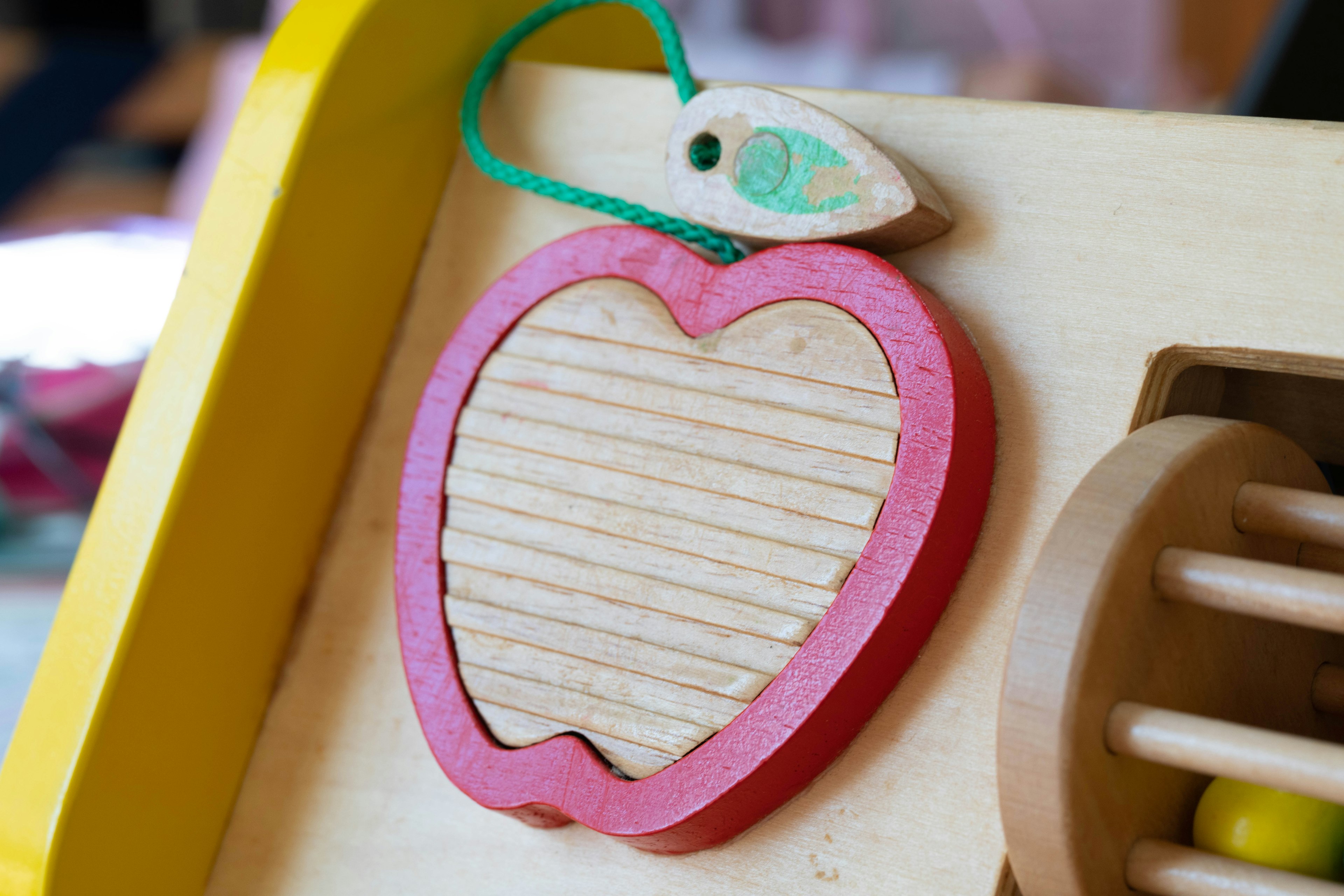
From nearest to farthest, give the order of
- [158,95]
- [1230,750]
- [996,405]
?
[1230,750]
[996,405]
[158,95]

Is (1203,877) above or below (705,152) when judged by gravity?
below

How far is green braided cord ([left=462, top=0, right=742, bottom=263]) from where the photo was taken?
1.28 ft

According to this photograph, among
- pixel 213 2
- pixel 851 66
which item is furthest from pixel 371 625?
pixel 213 2

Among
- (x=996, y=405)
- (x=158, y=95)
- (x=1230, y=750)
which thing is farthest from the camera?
(x=158, y=95)

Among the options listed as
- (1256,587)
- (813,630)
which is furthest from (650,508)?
(1256,587)

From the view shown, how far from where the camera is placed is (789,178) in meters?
0.36

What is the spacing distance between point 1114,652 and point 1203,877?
0.19 feet

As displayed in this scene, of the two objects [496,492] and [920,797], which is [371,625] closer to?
[496,492]

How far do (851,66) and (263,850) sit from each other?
4.92ft

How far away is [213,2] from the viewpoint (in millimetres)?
1998

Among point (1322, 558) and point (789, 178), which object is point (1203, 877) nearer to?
point (1322, 558)

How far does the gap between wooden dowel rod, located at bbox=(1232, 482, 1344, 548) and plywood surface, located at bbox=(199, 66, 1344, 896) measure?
0.15 ft

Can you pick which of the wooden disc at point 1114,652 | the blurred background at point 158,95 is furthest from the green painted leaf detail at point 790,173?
the blurred background at point 158,95

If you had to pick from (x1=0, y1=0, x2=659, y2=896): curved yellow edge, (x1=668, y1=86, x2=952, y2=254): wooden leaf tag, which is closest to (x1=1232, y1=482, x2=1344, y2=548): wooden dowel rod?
(x1=668, y1=86, x2=952, y2=254): wooden leaf tag
